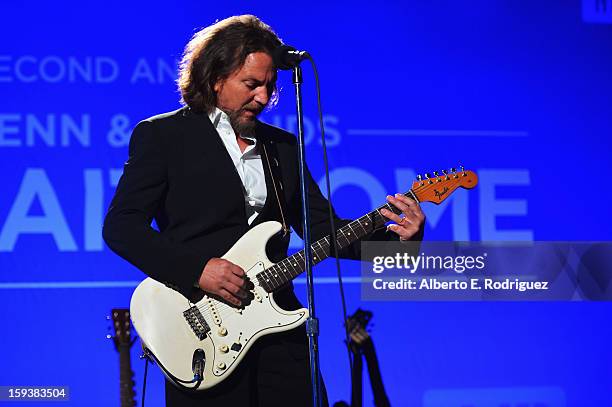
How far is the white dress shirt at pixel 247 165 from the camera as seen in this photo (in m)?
2.79

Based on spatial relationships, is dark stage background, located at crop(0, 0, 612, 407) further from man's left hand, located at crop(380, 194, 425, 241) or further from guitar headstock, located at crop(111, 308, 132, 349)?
man's left hand, located at crop(380, 194, 425, 241)

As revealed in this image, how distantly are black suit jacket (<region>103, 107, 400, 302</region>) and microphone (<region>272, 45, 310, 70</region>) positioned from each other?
44cm

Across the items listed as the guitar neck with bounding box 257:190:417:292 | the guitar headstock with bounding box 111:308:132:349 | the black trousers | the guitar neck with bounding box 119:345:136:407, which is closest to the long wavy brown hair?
the guitar neck with bounding box 257:190:417:292

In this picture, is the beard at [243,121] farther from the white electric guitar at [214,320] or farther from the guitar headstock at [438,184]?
the guitar headstock at [438,184]

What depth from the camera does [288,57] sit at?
7.91 ft

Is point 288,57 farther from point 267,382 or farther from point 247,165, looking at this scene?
point 267,382

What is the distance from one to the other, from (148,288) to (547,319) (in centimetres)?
246

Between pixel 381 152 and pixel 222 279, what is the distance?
6.31ft

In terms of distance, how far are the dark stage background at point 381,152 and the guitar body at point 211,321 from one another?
1.50 m

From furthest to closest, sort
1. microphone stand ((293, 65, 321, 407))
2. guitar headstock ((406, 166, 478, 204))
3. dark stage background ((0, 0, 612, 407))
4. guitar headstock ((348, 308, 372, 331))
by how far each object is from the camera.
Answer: guitar headstock ((348, 308, 372, 331))
dark stage background ((0, 0, 612, 407))
guitar headstock ((406, 166, 478, 204))
microphone stand ((293, 65, 321, 407))

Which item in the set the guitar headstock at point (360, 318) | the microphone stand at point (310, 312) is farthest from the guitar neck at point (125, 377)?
the microphone stand at point (310, 312)

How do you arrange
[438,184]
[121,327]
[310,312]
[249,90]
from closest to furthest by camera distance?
[310,312] < [249,90] < [438,184] < [121,327]

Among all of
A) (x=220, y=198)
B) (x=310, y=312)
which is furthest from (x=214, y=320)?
(x=310, y=312)

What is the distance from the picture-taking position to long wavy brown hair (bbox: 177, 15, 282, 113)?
9.30 ft
